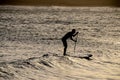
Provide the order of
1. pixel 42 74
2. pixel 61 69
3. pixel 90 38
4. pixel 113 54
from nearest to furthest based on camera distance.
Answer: pixel 42 74
pixel 61 69
pixel 113 54
pixel 90 38

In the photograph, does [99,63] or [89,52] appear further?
[89,52]

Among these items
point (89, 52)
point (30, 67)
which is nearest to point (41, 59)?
point (30, 67)

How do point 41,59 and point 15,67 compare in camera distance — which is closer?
point 15,67

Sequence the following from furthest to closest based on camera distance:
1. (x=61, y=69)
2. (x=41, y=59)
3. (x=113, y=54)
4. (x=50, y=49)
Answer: (x=50, y=49) < (x=113, y=54) < (x=41, y=59) < (x=61, y=69)

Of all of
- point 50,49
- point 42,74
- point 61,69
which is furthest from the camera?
point 50,49

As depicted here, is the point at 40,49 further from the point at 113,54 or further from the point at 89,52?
the point at 113,54

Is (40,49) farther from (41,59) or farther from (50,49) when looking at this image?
(41,59)

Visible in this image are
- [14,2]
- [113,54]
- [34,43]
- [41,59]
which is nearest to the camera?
[41,59]

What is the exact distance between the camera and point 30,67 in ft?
59.0

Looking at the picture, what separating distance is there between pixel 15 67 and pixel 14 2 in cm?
8821

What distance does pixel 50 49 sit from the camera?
24641 mm

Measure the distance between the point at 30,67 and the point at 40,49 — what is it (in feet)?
22.4

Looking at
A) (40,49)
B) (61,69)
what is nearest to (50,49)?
(40,49)

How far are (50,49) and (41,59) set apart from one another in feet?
17.1
